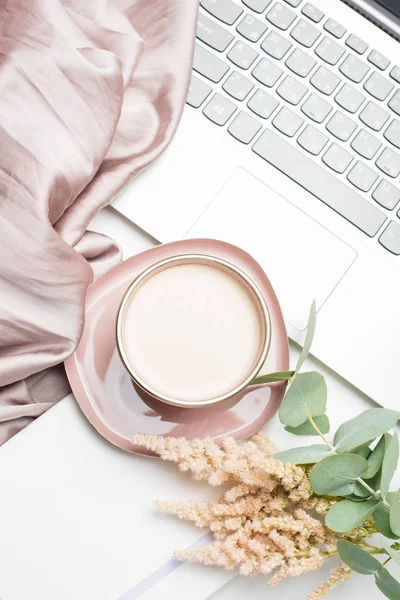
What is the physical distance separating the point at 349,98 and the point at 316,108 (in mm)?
31

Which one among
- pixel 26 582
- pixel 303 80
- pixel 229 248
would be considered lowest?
pixel 26 582

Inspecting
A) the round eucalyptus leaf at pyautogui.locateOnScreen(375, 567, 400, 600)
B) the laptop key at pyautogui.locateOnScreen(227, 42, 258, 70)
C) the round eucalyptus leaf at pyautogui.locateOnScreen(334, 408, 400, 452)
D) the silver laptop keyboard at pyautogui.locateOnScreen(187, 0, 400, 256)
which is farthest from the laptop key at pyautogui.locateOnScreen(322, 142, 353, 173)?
the round eucalyptus leaf at pyautogui.locateOnScreen(375, 567, 400, 600)

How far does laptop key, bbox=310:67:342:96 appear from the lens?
539 millimetres

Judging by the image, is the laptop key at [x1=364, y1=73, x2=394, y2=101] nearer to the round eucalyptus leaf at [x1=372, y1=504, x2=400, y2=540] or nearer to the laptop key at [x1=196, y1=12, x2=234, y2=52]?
the laptop key at [x1=196, y1=12, x2=234, y2=52]

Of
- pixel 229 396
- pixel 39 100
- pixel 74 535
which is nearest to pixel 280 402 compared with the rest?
pixel 229 396

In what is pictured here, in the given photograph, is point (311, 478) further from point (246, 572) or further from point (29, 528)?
point (29, 528)

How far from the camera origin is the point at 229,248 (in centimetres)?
49

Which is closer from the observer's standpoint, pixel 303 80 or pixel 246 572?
pixel 246 572

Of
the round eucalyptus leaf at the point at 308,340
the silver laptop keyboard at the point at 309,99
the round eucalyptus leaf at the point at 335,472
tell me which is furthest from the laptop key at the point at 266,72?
the round eucalyptus leaf at the point at 335,472

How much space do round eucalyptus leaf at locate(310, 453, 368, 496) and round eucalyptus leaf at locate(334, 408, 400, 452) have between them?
2cm

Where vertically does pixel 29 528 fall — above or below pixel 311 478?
below

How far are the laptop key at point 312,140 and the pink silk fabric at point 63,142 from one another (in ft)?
0.35

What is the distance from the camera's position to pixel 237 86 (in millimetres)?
529

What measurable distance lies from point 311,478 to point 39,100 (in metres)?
0.34
